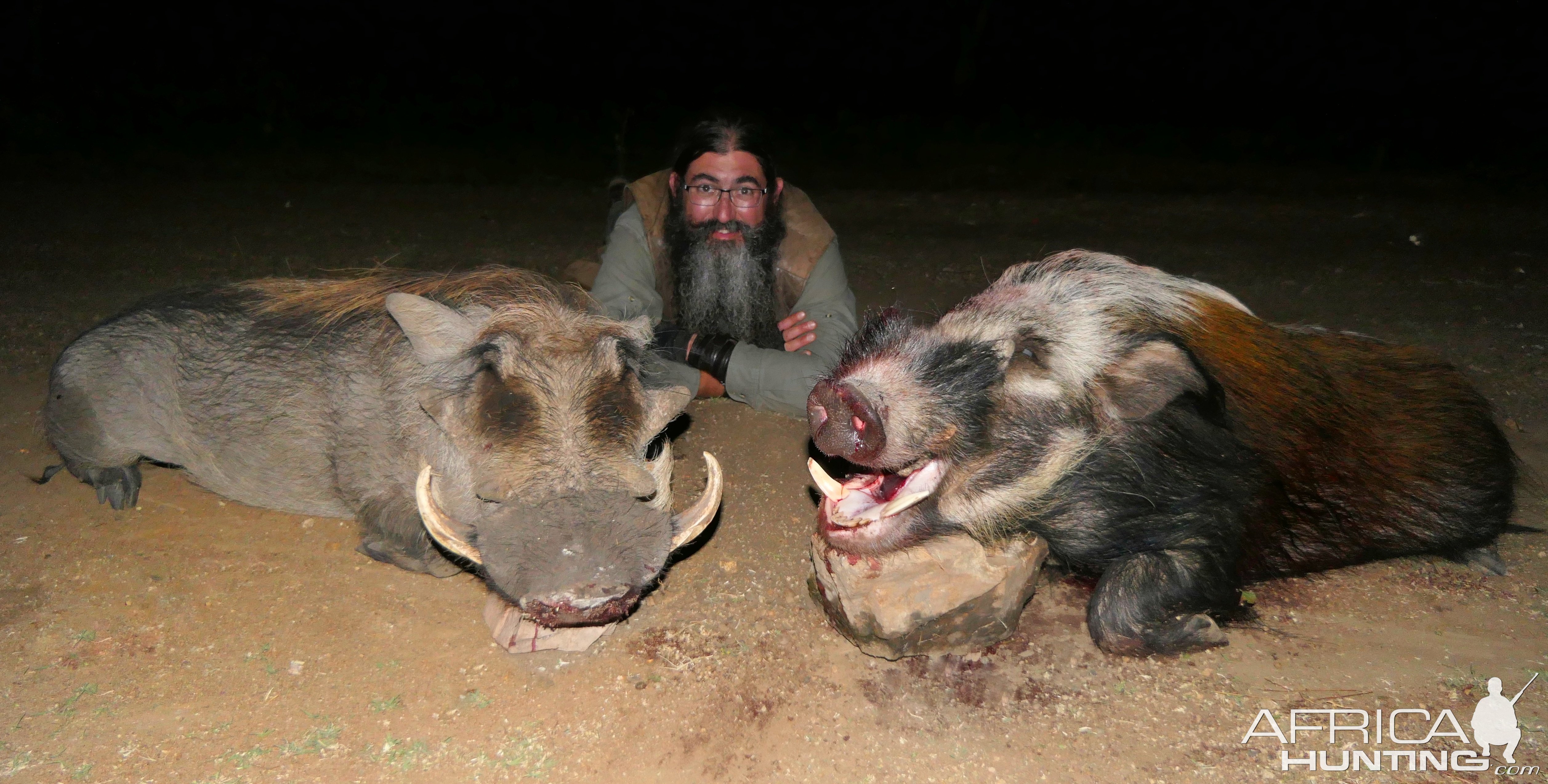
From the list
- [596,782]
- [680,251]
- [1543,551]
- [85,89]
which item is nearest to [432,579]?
[596,782]

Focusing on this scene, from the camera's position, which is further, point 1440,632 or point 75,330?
point 75,330

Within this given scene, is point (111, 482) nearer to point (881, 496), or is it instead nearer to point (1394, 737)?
point (881, 496)

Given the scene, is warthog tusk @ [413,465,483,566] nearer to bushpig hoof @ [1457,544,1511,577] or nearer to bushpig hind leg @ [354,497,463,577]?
bushpig hind leg @ [354,497,463,577]

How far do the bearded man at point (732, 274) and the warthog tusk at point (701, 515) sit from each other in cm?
153

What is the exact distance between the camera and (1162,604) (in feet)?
9.77

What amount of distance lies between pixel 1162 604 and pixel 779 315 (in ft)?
8.77

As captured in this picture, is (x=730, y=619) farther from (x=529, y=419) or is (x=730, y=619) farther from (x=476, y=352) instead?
(x=476, y=352)

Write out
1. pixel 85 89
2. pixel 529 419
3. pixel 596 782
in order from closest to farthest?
pixel 596 782
pixel 529 419
pixel 85 89

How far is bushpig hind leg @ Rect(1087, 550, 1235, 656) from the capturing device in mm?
2957

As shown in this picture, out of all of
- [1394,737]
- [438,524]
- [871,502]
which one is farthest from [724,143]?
[1394,737]

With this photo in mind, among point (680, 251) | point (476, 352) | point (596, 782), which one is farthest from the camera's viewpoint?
point (680, 251)

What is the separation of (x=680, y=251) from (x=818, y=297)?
0.74 meters

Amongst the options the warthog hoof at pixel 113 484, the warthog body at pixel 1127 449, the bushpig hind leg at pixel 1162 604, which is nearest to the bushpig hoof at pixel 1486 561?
the warthog body at pixel 1127 449

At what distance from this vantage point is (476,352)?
296cm
